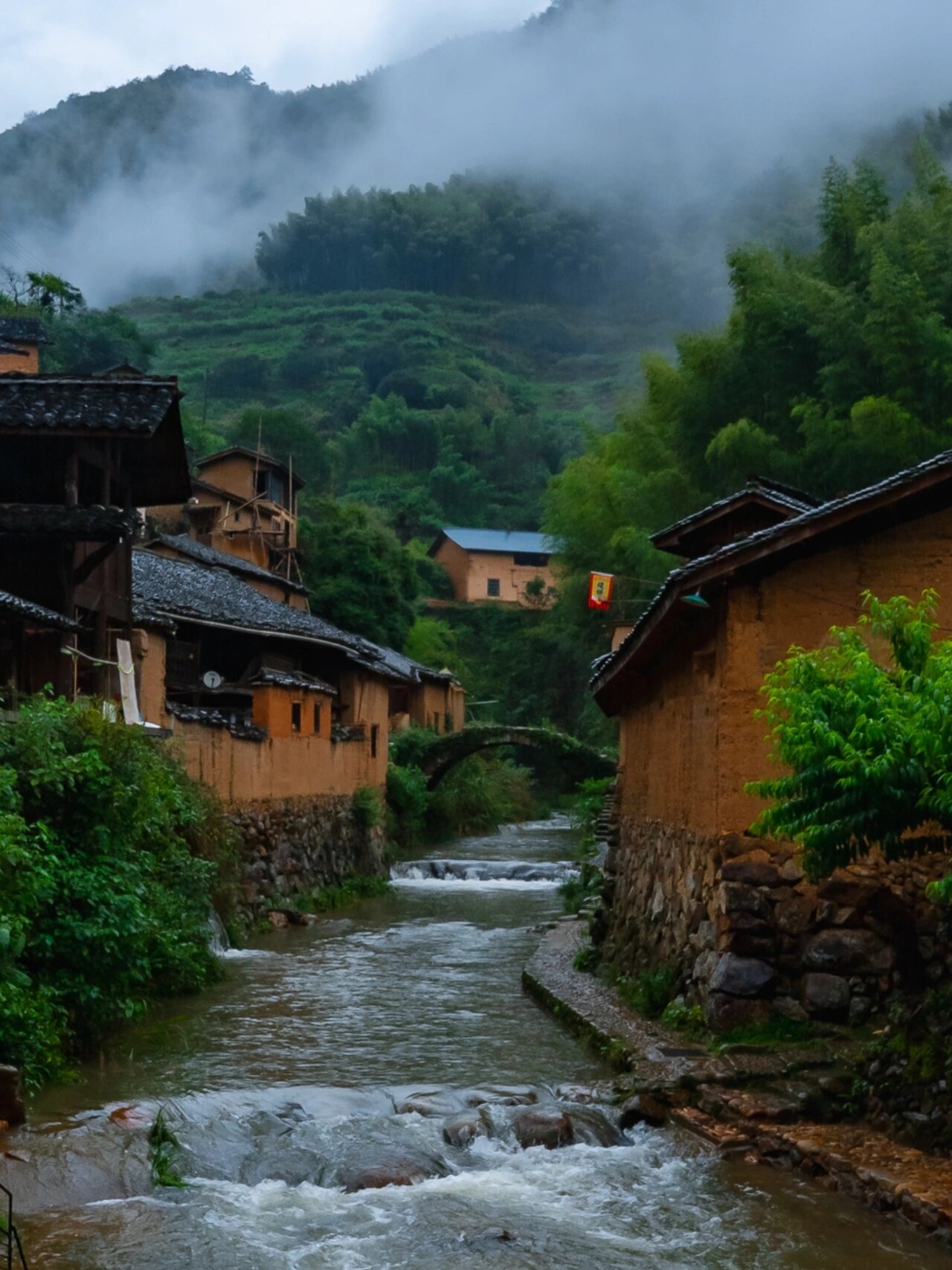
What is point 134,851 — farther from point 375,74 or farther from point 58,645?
point 375,74

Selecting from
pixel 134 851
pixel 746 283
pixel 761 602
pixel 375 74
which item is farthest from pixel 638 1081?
pixel 375 74

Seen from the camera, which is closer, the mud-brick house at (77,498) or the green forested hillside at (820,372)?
the mud-brick house at (77,498)

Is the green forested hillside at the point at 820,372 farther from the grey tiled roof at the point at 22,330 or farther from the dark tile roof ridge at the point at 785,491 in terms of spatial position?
the grey tiled roof at the point at 22,330

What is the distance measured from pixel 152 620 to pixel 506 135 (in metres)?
144

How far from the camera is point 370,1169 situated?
9172mm

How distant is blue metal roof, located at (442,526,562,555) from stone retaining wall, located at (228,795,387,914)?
42.3 metres

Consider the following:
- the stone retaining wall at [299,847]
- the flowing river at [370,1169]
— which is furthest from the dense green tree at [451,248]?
the flowing river at [370,1169]

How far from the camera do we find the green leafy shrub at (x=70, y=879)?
1015cm

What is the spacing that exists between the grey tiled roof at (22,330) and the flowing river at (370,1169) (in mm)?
37975

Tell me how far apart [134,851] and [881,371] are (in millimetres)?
16685

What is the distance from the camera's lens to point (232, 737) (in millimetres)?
21672

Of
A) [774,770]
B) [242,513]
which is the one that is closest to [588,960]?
[774,770]

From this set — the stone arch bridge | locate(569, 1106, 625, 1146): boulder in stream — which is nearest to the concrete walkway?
locate(569, 1106, 625, 1146): boulder in stream

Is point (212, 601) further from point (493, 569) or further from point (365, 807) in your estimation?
point (493, 569)
